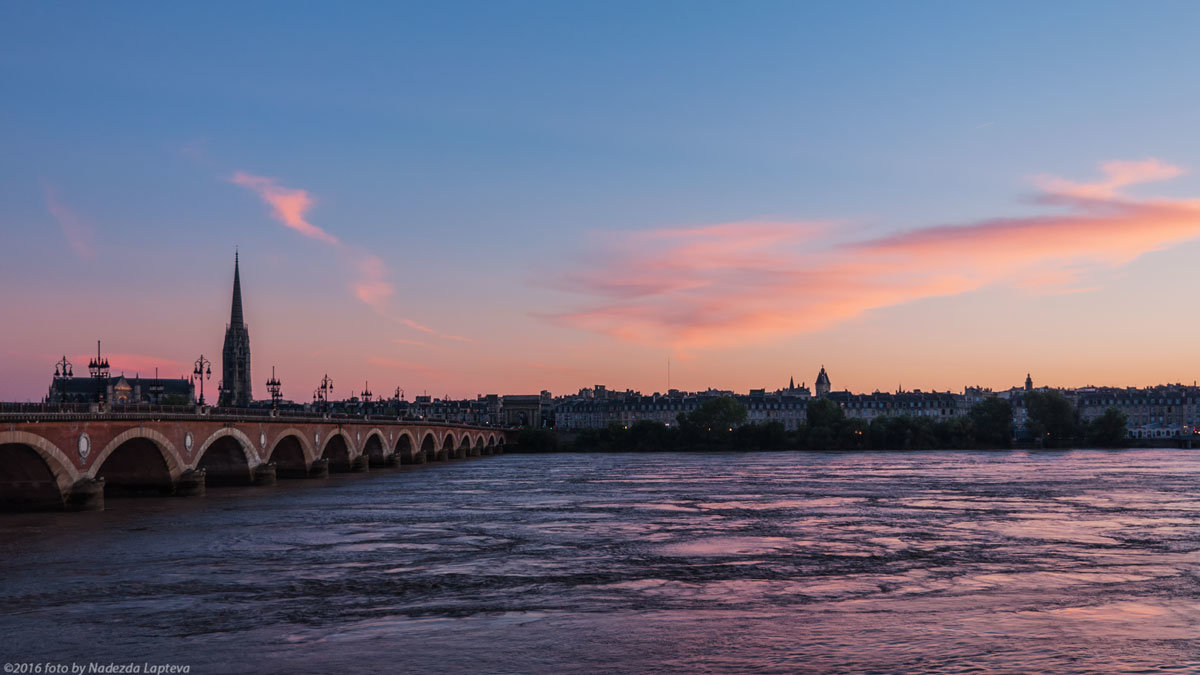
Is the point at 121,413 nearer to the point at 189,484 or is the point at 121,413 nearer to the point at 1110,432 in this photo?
the point at 189,484

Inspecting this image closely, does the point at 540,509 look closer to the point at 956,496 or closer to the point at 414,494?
the point at 414,494

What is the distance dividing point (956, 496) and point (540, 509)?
24702 mm

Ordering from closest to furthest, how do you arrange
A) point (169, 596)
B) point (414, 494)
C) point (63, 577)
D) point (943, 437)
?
point (169, 596) < point (63, 577) < point (414, 494) < point (943, 437)

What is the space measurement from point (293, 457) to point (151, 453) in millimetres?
28959

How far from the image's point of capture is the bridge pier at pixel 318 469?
90812 millimetres

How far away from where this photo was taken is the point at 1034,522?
4906 cm

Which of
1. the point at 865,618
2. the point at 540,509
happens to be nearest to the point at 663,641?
the point at 865,618

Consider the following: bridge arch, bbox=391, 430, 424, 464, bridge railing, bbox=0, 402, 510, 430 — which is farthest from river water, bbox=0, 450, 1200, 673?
bridge arch, bbox=391, 430, 424, 464

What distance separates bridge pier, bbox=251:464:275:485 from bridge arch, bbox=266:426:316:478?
29.9 feet

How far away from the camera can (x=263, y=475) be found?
78.7 meters

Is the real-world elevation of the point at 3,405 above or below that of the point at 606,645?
→ above

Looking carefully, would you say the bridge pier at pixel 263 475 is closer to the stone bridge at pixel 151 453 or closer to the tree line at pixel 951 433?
the stone bridge at pixel 151 453

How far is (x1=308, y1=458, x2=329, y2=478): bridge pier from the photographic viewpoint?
90812 mm

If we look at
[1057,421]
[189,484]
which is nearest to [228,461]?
[189,484]
